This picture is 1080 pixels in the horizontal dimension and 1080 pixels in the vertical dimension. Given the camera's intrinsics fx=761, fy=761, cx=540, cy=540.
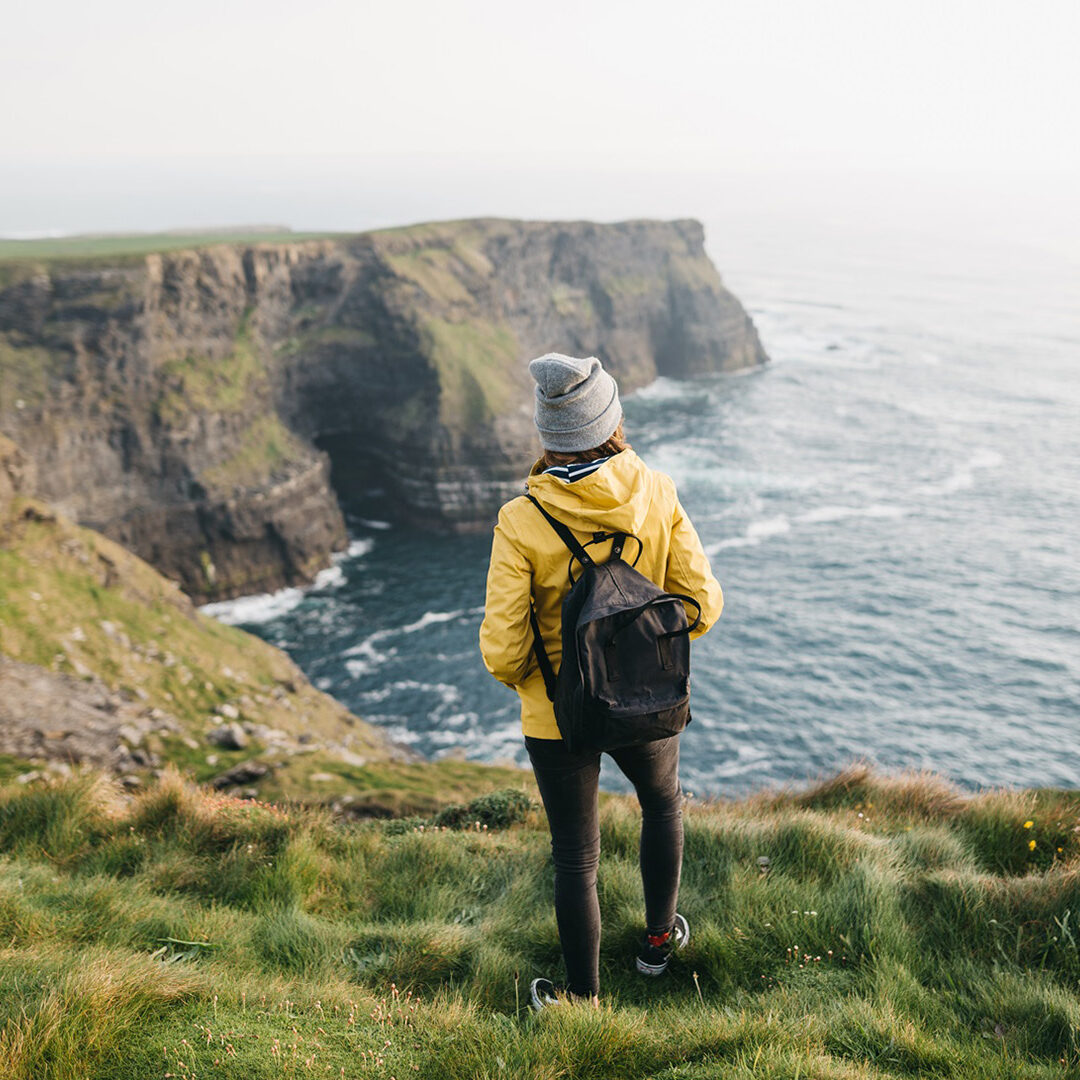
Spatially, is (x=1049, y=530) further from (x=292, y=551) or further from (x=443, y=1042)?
(x=443, y=1042)

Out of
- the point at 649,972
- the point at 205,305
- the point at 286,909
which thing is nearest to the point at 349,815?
the point at 286,909

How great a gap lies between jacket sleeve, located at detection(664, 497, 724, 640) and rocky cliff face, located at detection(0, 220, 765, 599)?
45955 mm

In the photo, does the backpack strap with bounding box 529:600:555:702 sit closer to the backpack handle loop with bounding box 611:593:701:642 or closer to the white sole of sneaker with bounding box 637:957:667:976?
the backpack handle loop with bounding box 611:593:701:642

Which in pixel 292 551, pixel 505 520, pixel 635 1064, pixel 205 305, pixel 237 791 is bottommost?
pixel 292 551

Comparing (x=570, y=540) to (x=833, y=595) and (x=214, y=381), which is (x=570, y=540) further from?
(x=214, y=381)

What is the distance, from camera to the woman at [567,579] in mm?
3537

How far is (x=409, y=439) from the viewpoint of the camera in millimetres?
56219

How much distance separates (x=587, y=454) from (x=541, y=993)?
286 cm

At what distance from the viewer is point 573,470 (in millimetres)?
3592

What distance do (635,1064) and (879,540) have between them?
1869 inches

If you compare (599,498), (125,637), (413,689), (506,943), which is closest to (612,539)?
(599,498)

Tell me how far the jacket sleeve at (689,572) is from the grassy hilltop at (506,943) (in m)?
1.89

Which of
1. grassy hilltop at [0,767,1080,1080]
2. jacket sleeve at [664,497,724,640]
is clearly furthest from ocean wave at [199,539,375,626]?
jacket sleeve at [664,497,724,640]

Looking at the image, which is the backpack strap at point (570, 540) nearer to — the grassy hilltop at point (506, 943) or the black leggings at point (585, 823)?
the black leggings at point (585, 823)
